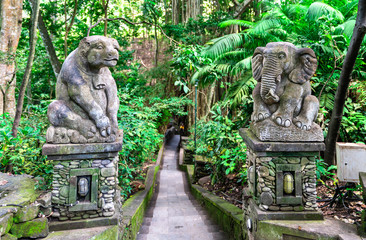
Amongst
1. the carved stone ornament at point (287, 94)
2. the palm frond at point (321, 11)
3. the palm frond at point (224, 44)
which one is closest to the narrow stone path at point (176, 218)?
the carved stone ornament at point (287, 94)

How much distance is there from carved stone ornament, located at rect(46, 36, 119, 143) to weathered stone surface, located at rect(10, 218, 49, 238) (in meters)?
0.73

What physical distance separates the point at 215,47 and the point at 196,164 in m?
2.72

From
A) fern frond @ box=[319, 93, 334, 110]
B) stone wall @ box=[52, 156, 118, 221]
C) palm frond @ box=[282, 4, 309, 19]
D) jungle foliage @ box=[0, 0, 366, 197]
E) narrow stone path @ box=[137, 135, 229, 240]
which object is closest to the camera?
stone wall @ box=[52, 156, 118, 221]

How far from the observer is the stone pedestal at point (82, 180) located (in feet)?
8.64

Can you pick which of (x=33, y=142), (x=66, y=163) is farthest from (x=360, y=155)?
(x=33, y=142)

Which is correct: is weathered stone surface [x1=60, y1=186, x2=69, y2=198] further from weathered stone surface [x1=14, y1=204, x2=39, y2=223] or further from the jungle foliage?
the jungle foliage

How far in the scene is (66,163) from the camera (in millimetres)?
2650

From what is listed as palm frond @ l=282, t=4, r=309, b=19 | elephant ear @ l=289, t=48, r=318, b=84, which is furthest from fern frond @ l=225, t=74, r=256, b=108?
elephant ear @ l=289, t=48, r=318, b=84

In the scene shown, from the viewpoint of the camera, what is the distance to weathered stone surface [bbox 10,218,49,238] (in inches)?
88.7

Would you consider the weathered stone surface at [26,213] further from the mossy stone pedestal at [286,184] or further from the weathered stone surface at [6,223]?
the mossy stone pedestal at [286,184]

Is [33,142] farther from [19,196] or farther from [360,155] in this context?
[360,155]

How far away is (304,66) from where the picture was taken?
2.72 metres

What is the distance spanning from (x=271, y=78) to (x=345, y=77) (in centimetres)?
132

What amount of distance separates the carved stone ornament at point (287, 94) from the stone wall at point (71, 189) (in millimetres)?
1600
